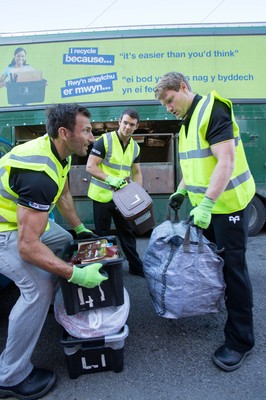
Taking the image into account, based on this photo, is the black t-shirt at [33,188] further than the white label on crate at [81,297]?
No

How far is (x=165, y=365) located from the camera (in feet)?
6.70

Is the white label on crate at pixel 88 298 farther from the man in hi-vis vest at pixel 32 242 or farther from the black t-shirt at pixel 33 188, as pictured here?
the black t-shirt at pixel 33 188

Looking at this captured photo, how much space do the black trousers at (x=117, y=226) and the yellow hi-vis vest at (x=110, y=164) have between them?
0.30 feet

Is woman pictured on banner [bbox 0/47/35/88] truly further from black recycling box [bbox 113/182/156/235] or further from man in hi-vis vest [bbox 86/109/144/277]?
black recycling box [bbox 113/182/156/235]

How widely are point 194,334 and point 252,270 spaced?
1.55 m

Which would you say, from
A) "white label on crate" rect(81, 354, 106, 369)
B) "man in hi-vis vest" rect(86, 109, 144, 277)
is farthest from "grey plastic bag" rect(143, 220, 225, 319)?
"man in hi-vis vest" rect(86, 109, 144, 277)

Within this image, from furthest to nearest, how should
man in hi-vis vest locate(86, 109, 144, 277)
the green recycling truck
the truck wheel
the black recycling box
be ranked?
1. the truck wheel
2. the green recycling truck
3. man in hi-vis vest locate(86, 109, 144, 277)
4. the black recycling box

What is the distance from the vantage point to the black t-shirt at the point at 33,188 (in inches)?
62.4

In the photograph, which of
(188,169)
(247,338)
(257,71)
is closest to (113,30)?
(257,71)

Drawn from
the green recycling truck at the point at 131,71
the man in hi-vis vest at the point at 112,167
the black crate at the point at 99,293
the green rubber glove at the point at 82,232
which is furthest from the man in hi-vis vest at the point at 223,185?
the green recycling truck at the point at 131,71

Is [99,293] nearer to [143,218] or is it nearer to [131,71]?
[143,218]

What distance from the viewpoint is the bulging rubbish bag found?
1846mm

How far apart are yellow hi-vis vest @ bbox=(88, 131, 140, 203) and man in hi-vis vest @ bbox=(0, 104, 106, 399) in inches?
50.4

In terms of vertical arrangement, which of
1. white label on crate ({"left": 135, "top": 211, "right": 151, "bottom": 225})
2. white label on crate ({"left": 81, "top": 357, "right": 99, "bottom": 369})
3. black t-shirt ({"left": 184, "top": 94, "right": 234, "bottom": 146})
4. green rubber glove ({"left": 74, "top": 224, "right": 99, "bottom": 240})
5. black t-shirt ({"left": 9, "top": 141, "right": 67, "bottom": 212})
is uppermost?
black t-shirt ({"left": 184, "top": 94, "right": 234, "bottom": 146})
